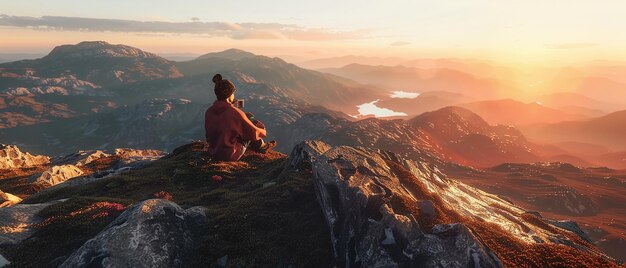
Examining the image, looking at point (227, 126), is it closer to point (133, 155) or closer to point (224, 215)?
point (224, 215)

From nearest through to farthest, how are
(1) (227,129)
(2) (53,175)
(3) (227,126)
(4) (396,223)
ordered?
(4) (396,223) < (3) (227,126) < (1) (227,129) < (2) (53,175)

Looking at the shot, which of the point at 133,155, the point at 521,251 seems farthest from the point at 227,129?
the point at 133,155

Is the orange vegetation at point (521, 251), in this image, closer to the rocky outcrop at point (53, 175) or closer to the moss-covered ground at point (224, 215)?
the moss-covered ground at point (224, 215)

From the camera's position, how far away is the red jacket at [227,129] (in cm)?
2128

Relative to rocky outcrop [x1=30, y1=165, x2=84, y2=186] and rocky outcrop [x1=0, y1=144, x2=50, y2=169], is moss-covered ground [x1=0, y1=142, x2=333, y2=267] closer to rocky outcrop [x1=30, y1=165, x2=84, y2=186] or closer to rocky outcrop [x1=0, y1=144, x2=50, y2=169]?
rocky outcrop [x1=30, y1=165, x2=84, y2=186]

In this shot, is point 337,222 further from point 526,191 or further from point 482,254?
point 526,191

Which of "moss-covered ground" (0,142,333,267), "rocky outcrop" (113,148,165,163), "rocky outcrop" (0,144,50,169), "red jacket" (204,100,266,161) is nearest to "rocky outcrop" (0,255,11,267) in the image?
"moss-covered ground" (0,142,333,267)

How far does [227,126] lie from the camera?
21984 millimetres

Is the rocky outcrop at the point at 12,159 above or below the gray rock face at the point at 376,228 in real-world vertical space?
below

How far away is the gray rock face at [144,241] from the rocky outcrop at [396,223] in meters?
5.81

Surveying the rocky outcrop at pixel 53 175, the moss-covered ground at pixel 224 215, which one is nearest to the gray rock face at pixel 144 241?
the moss-covered ground at pixel 224 215

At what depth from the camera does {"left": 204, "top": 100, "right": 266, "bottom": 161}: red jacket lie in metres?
21.3

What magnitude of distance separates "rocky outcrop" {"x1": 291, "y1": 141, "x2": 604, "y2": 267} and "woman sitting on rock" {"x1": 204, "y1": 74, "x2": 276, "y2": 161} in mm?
7378

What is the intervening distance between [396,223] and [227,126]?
46.9ft
